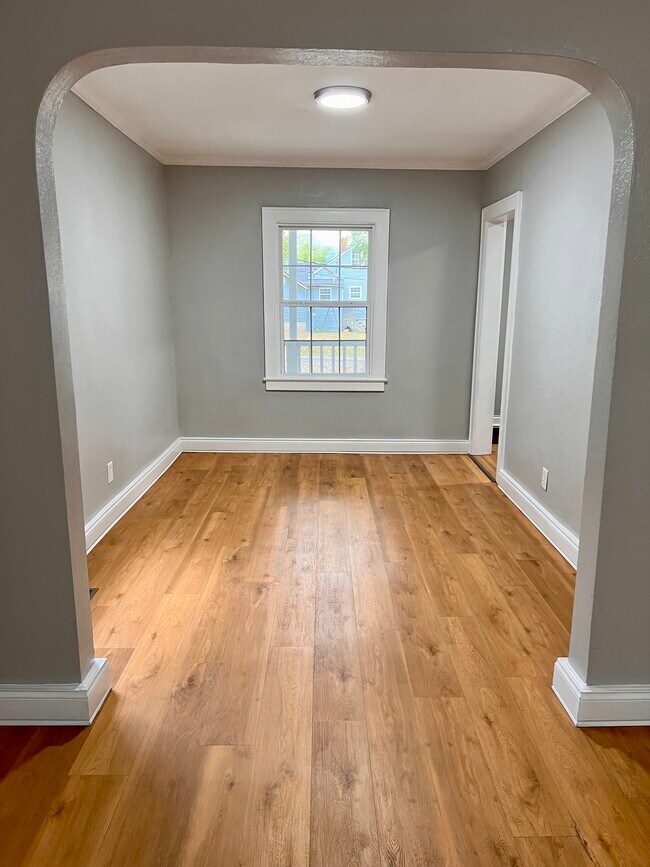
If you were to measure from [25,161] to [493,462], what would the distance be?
4494mm

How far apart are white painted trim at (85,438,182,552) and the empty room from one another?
0.09ft

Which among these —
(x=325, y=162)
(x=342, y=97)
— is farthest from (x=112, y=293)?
(x=325, y=162)

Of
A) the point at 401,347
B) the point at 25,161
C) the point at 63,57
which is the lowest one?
the point at 401,347

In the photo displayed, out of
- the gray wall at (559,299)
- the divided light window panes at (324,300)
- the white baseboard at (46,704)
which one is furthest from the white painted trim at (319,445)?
the white baseboard at (46,704)

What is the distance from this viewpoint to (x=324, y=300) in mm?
5496

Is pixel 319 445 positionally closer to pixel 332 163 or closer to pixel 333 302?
pixel 333 302

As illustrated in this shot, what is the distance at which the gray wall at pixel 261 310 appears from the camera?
523 centimetres

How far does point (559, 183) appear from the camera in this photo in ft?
11.9

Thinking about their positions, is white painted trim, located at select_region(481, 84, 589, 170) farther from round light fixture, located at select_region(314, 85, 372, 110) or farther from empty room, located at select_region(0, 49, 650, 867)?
round light fixture, located at select_region(314, 85, 372, 110)

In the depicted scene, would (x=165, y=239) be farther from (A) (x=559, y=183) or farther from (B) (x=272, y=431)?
(A) (x=559, y=183)

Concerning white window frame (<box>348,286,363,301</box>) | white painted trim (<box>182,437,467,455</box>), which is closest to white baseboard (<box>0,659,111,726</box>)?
white painted trim (<box>182,437,467,455</box>)

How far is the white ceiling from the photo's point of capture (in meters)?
3.14

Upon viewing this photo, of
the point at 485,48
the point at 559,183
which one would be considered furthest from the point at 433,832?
the point at 559,183

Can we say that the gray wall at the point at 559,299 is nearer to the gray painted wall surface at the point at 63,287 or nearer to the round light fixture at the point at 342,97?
the round light fixture at the point at 342,97
